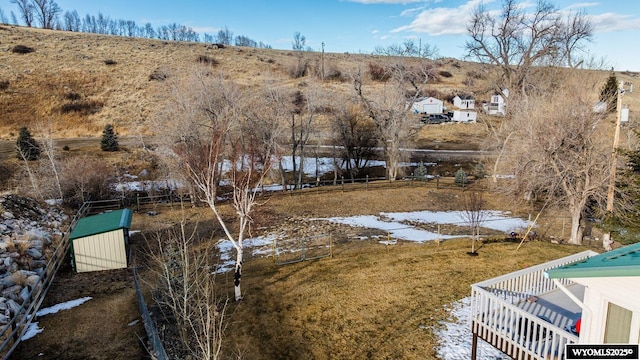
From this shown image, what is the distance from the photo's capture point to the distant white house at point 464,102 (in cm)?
6706

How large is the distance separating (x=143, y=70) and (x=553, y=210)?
57.5m

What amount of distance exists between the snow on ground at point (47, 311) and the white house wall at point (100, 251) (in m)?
2.63

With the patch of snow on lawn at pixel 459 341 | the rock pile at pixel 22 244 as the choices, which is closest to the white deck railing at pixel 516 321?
the patch of snow on lawn at pixel 459 341

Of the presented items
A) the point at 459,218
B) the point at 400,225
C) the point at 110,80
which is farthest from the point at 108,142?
the point at 459,218

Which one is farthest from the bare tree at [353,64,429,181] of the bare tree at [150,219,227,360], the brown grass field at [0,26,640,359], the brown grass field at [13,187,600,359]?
the bare tree at [150,219,227,360]

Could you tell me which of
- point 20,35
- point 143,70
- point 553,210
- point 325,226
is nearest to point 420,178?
point 553,210

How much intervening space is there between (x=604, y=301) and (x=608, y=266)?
73 cm

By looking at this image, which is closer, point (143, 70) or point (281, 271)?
point (281, 271)

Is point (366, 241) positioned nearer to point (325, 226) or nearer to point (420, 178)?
point (325, 226)

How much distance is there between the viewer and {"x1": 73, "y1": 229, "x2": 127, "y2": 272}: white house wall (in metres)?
14.7

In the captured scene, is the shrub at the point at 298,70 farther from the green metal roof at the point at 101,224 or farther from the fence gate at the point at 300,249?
the green metal roof at the point at 101,224

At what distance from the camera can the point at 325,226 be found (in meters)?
21.2

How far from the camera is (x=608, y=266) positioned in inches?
229

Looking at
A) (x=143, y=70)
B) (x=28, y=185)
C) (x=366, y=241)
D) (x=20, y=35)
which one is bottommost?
(x=366, y=241)
